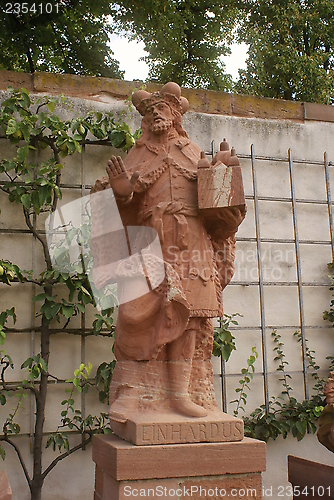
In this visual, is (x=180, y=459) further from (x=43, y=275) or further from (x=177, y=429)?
(x=43, y=275)

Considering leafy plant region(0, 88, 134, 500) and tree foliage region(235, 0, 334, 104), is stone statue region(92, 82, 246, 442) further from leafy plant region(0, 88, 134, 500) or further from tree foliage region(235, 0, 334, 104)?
tree foliage region(235, 0, 334, 104)

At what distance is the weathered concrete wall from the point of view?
504 cm

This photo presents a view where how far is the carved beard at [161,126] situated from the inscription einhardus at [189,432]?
176 centimetres

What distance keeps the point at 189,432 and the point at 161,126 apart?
182cm

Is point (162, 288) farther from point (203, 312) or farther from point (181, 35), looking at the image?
point (181, 35)

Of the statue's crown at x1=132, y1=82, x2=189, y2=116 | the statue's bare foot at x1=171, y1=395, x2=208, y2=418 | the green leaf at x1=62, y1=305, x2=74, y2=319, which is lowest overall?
the statue's bare foot at x1=171, y1=395, x2=208, y2=418

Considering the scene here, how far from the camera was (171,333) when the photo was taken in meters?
3.13

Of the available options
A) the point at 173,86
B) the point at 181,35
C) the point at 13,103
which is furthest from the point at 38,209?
the point at 181,35

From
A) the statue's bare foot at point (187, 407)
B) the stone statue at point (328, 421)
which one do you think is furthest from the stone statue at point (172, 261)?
the stone statue at point (328, 421)

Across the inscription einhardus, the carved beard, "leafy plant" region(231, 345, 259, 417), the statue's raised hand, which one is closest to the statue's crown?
the carved beard

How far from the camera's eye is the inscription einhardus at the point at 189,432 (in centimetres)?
289

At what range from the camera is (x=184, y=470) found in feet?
9.38

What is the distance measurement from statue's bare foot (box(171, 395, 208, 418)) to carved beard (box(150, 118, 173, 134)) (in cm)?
162

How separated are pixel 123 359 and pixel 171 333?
349 mm
